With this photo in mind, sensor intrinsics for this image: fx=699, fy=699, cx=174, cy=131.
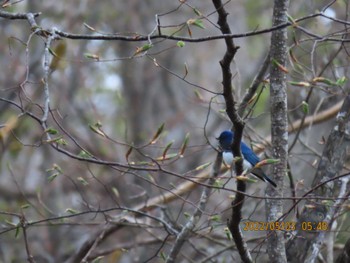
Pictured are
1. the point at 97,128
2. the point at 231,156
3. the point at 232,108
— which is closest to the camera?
the point at 232,108

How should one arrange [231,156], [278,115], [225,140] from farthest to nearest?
[225,140]
[231,156]
[278,115]

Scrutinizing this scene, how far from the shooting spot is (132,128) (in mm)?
10695

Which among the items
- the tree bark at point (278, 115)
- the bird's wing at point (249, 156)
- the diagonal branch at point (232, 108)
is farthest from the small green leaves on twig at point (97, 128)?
the bird's wing at point (249, 156)

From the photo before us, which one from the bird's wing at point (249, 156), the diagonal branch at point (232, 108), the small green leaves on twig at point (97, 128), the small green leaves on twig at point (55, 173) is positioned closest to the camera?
the diagonal branch at point (232, 108)

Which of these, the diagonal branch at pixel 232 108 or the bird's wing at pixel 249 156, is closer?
the diagonal branch at pixel 232 108

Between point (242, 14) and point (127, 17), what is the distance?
90.3 inches

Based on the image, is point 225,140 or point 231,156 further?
point 225,140

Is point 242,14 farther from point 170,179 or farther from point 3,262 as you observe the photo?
point 3,262
